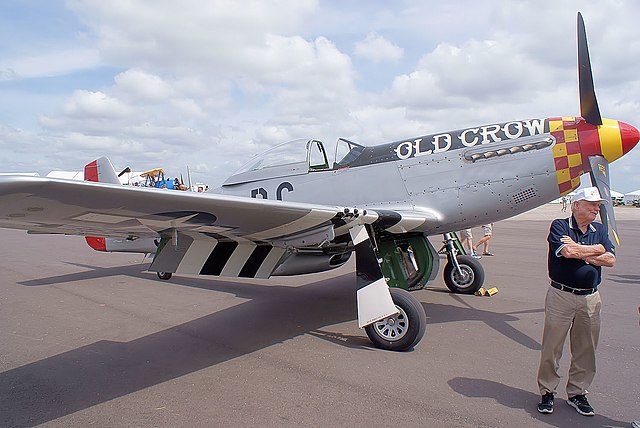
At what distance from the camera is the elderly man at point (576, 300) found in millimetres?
2945

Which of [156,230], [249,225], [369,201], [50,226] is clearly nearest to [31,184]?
[50,226]

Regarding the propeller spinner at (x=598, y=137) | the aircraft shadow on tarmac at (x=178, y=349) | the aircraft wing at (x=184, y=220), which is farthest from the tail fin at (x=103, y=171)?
→ the propeller spinner at (x=598, y=137)

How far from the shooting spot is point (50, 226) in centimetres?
327

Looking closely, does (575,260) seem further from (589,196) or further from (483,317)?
(483,317)

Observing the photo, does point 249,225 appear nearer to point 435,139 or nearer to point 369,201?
point 369,201

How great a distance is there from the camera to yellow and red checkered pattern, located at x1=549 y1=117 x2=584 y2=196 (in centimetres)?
482

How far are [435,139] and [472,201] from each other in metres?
0.95

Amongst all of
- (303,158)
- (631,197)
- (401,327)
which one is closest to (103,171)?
(303,158)

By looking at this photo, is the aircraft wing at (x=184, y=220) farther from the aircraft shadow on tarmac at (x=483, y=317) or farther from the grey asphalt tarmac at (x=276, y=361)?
the aircraft shadow on tarmac at (x=483, y=317)

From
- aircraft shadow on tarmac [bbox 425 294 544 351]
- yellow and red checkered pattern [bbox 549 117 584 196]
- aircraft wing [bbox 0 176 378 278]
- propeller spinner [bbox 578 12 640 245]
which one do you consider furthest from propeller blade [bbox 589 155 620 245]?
aircraft wing [bbox 0 176 378 278]

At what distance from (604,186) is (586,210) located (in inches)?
84.5

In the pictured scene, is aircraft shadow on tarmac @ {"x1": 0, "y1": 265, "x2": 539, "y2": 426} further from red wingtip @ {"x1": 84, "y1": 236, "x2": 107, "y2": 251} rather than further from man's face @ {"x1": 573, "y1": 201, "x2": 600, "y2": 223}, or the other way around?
red wingtip @ {"x1": 84, "y1": 236, "x2": 107, "y2": 251}

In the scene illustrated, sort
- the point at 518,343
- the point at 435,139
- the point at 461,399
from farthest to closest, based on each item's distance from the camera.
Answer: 1. the point at 435,139
2. the point at 518,343
3. the point at 461,399

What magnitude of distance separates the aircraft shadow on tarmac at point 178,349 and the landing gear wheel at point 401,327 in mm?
218
